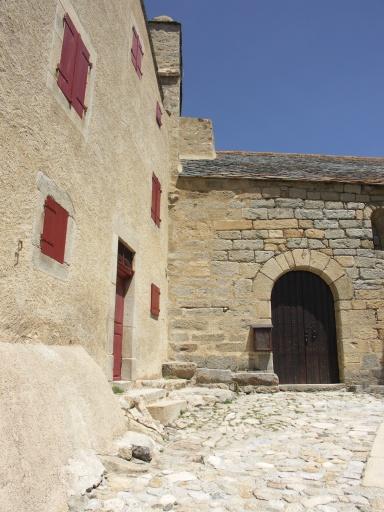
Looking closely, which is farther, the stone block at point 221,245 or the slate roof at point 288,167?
the slate roof at point 288,167

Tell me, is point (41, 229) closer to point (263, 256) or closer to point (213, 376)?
point (213, 376)

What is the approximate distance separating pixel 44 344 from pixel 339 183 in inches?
268

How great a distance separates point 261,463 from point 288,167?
710 cm

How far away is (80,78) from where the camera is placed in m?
4.07

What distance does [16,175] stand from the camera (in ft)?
9.53

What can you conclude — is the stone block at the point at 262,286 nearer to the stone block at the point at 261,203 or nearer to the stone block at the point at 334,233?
the stone block at the point at 261,203

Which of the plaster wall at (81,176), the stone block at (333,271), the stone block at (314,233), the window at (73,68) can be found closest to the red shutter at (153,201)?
the plaster wall at (81,176)

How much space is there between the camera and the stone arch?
7570 mm

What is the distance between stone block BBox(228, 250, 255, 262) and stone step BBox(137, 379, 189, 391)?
92.2 inches

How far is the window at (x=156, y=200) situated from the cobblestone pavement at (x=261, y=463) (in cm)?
311

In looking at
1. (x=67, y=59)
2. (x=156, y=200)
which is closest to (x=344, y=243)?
(x=156, y=200)

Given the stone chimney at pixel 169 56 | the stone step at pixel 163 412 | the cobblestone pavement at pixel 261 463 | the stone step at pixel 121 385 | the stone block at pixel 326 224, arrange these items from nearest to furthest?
1. the cobblestone pavement at pixel 261 463
2. the stone step at pixel 163 412
3. the stone step at pixel 121 385
4. the stone block at pixel 326 224
5. the stone chimney at pixel 169 56

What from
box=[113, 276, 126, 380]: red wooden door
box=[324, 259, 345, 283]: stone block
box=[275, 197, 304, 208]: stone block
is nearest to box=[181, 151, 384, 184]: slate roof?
box=[275, 197, 304, 208]: stone block

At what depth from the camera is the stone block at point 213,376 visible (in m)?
7.10
